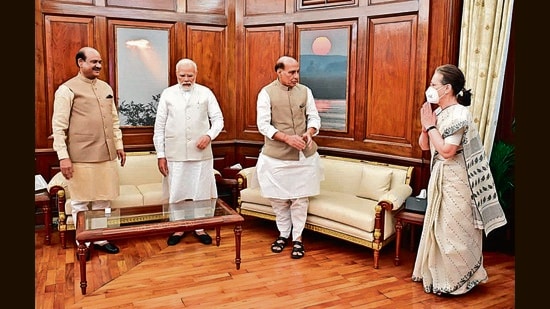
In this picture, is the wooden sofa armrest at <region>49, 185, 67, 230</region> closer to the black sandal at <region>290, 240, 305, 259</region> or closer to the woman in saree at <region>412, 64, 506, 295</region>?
the black sandal at <region>290, 240, 305, 259</region>

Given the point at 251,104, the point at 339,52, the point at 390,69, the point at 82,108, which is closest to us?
the point at 82,108

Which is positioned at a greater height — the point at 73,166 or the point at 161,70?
the point at 161,70

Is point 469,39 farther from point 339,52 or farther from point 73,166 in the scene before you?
point 73,166

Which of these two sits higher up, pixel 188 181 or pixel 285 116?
pixel 285 116

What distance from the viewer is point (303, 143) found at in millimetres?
4055

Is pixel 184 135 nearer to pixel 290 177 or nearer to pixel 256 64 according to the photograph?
pixel 290 177

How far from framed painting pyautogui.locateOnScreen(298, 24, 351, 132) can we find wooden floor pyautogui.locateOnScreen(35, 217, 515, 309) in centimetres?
132

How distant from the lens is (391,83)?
4.61m

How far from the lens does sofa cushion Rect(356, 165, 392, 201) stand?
175 inches

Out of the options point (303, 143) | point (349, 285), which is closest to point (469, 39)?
point (303, 143)

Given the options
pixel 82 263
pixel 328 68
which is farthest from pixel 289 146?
pixel 82 263

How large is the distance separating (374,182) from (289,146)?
3.01 feet

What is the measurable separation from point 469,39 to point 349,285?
2.24 meters

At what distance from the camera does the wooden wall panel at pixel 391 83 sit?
4457 mm
